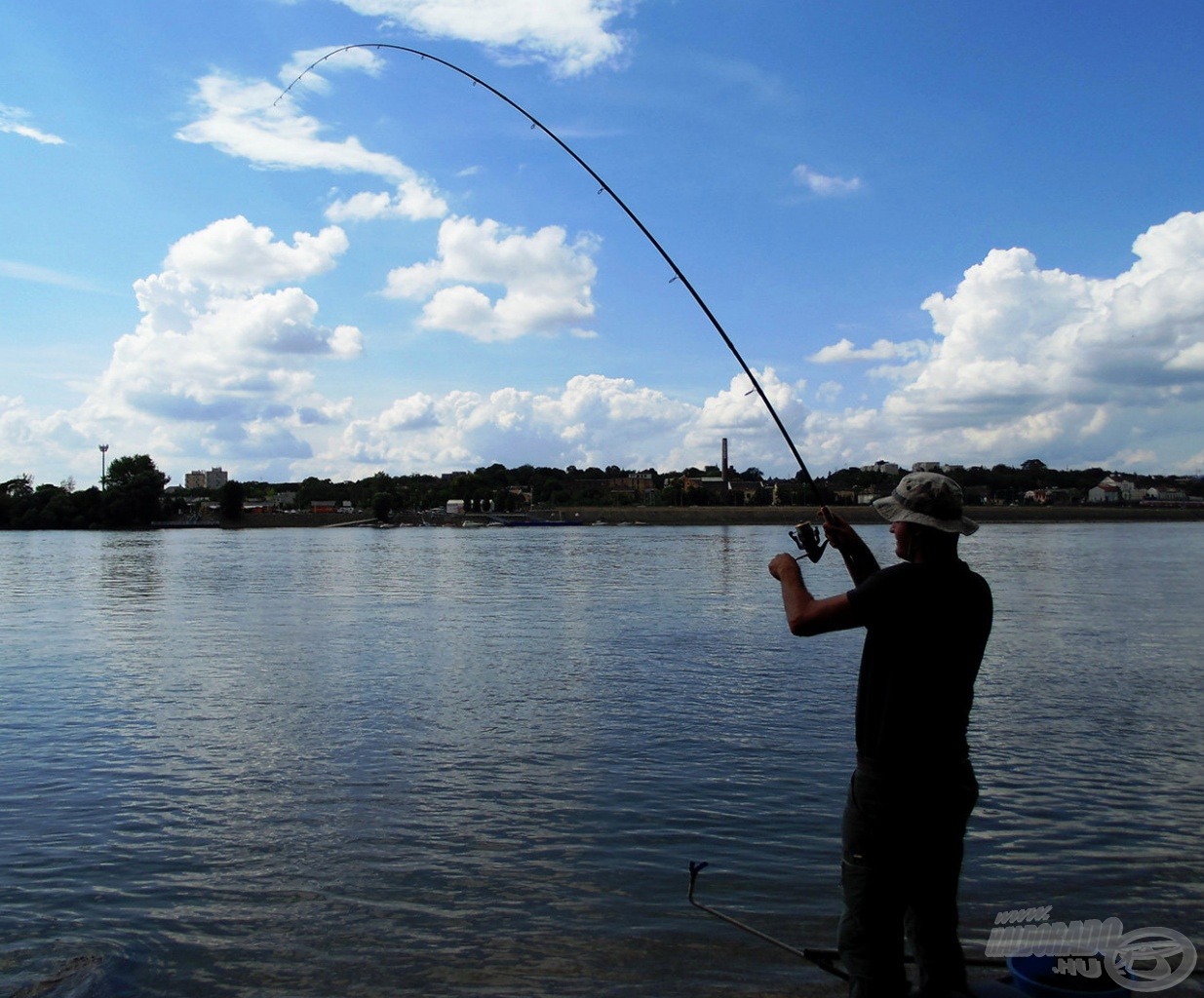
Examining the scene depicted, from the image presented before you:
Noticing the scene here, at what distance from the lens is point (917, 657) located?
139 inches

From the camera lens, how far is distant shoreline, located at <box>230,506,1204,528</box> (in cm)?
15025

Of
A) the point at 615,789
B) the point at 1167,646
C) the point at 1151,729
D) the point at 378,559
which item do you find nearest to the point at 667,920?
the point at 615,789

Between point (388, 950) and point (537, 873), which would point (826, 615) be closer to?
point (388, 950)

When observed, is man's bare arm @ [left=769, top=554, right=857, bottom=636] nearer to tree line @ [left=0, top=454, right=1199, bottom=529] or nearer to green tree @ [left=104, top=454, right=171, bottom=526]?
tree line @ [left=0, top=454, right=1199, bottom=529]

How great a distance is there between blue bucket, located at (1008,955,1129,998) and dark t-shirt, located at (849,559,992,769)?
0.73 m

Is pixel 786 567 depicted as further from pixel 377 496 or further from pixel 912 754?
pixel 377 496

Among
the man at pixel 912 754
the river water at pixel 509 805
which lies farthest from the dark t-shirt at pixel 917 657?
the river water at pixel 509 805

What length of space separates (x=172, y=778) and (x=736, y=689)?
7681 millimetres

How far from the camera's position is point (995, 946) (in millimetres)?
4855

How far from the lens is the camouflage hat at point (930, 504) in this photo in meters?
3.63

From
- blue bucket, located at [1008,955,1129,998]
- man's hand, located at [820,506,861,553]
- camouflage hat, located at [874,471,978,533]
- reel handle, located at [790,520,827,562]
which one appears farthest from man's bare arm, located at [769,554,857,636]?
blue bucket, located at [1008,955,1129,998]

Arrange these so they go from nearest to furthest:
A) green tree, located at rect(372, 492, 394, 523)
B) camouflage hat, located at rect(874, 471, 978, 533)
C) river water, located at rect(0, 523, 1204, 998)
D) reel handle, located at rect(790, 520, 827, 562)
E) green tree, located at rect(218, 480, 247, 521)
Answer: camouflage hat, located at rect(874, 471, 978, 533), reel handle, located at rect(790, 520, 827, 562), river water, located at rect(0, 523, 1204, 998), green tree, located at rect(218, 480, 247, 521), green tree, located at rect(372, 492, 394, 523)

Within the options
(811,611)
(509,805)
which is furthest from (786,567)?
(509,805)

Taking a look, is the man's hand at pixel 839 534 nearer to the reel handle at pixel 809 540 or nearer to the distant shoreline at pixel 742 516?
the reel handle at pixel 809 540
